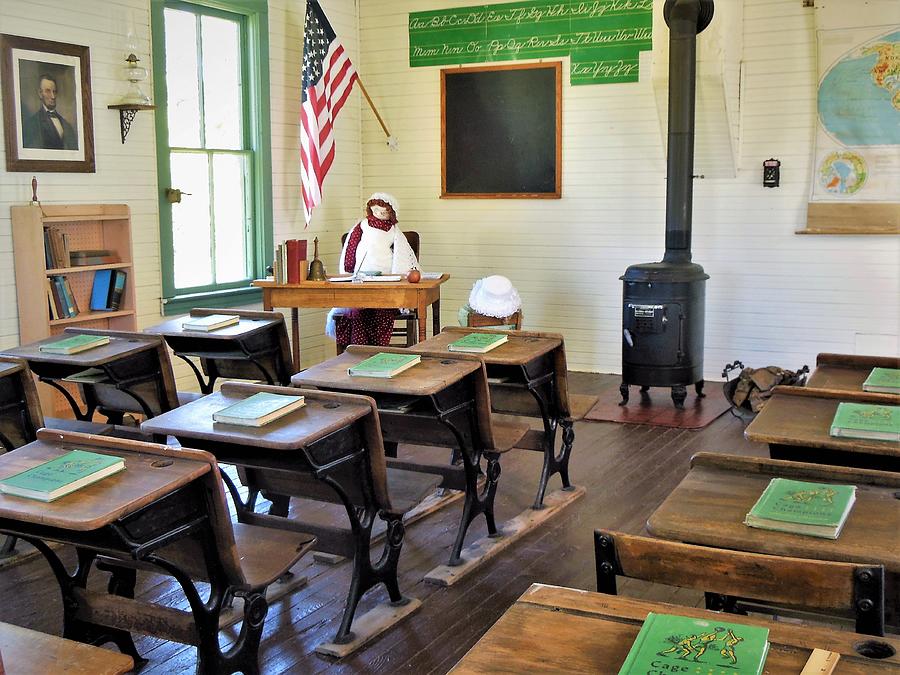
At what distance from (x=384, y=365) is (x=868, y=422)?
5.58 ft

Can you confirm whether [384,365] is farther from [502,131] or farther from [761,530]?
[502,131]

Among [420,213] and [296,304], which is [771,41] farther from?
[296,304]

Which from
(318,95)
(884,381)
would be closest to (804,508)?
(884,381)

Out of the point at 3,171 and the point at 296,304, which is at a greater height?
the point at 3,171

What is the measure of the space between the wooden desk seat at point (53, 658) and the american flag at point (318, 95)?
19.6 feet

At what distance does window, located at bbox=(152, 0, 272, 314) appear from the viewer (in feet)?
22.4

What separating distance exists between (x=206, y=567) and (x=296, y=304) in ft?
13.4

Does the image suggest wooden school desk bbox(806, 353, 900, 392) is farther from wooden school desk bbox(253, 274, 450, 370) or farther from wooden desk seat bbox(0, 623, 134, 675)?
wooden school desk bbox(253, 274, 450, 370)

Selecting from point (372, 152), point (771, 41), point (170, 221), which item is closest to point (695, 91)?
point (771, 41)

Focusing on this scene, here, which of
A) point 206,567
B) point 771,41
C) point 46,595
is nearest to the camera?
point 206,567

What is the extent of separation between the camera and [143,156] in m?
6.59

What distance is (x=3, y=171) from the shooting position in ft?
18.8

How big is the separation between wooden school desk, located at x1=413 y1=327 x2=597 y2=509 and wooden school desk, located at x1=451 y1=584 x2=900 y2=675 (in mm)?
2328

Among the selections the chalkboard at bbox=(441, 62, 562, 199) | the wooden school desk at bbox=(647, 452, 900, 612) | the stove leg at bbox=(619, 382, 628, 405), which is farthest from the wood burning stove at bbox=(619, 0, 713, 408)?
the wooden school desk at bbox=(647, 452, 900, 612)
